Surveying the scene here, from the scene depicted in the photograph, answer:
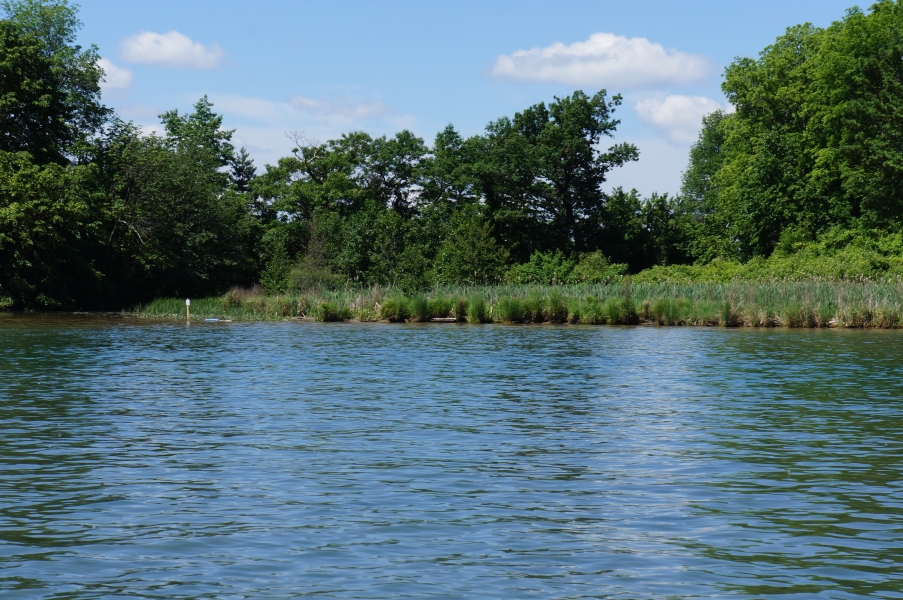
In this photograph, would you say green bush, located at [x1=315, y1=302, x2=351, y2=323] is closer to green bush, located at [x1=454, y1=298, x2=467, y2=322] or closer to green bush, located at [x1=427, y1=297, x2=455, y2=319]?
green bush, located at [x1=427, y1=297, x2=455, y2=319]

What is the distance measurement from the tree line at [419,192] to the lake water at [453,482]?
3343 cm

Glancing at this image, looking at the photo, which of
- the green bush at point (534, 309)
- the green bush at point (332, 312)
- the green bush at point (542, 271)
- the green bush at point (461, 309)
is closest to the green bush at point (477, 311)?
the green bush at point (461, 309)

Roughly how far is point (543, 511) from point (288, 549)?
2.58 m

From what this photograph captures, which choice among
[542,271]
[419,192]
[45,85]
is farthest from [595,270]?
[45,85]

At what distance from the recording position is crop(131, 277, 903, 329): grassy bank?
3791 centimetres

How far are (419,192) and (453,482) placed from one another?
63983 millimetres

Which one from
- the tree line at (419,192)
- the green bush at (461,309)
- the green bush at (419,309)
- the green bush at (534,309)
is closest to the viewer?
the green bush at (534,309)

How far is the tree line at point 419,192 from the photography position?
55.5 m

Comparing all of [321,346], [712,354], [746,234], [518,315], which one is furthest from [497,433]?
[746,234]

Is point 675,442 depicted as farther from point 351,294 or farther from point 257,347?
point 351,294

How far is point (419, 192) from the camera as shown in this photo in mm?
74312

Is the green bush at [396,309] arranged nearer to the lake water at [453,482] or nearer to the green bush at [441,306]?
the green bush at [441,306]

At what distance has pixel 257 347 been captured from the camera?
3125 cm

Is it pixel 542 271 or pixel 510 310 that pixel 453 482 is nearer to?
pixel 510 310
